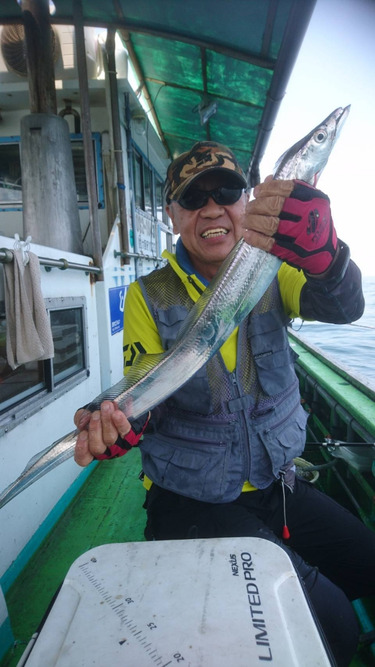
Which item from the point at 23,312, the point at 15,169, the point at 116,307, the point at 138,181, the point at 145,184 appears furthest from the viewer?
the point at 145,184

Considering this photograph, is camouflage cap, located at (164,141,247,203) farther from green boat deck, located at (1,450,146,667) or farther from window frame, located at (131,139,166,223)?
window frame, located at (131,139,166,223)

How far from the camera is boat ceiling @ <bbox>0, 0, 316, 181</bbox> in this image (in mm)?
3377

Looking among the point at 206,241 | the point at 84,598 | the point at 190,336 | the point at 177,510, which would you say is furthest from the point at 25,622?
the point at 206,241

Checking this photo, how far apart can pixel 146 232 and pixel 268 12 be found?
5.39 metres

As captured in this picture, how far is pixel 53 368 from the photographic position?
12.1ft

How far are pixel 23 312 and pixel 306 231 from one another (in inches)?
86.6

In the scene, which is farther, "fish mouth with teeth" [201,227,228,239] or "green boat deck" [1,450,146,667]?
"green boat deck" [1,450,146,667]

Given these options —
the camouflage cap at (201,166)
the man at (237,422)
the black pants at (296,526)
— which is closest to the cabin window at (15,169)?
the camouflage cap at (201,166)

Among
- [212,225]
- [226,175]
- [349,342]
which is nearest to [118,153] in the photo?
[226,175]

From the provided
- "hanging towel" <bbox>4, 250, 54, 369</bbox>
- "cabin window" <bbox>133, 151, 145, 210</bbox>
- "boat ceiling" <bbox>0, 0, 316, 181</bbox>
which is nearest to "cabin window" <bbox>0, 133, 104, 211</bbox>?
"cabin window" <bbox>133, 151, 145, 210</bbox>

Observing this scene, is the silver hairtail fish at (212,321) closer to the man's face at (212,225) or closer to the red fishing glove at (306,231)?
the red fishing glove at (306,231)

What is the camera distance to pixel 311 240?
1633 mm

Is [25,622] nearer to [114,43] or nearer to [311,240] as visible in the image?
[311,240]

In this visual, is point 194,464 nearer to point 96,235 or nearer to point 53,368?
point 53,368
